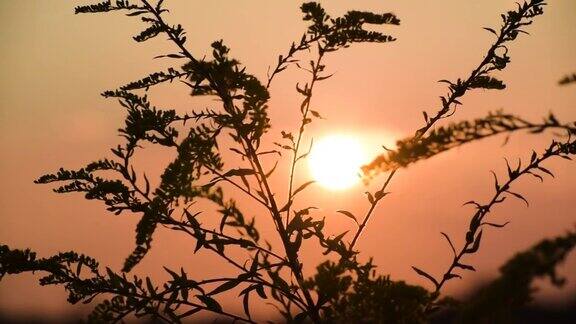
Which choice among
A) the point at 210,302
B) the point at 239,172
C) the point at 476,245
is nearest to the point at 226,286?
the point at 210,302

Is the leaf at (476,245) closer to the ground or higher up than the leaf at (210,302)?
higher up

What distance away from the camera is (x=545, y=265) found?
112cm

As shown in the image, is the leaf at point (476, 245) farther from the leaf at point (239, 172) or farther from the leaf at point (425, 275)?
the leaf at point (239, 172)

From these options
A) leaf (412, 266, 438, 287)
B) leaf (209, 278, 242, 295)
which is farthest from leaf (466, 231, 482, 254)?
leaf (209, 278, 242, 295)

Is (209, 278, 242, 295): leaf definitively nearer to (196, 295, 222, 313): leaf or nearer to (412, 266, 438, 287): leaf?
(196, 295, 222, 313): leaf

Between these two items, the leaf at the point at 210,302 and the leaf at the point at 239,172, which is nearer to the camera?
the leaf at the point at 210,302

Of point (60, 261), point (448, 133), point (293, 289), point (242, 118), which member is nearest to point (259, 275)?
point (293, 289)

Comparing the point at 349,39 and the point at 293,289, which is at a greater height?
the point at 349,39

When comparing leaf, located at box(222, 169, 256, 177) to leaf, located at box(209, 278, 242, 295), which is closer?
leaf, located at box(209, 278, 242, 295)

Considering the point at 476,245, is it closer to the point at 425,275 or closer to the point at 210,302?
the point at 425,275

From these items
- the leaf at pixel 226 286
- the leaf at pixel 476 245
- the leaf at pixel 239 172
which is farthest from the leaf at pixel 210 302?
the leaf at pixel 476 245

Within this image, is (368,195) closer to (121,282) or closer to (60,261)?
(121,282)

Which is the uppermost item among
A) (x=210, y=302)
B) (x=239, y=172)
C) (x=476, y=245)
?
(x=239, y=172)

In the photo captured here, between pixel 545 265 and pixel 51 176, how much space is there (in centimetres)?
271
